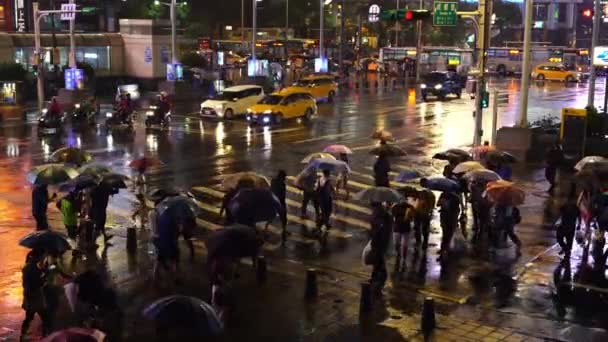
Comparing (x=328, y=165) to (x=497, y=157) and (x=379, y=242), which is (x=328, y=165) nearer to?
(x=497, y=157)

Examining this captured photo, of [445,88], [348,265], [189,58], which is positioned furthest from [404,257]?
[189,58]

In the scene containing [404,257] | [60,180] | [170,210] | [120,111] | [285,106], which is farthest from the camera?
[285,106]

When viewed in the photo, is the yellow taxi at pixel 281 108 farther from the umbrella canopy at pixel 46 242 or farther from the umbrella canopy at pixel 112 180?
the umbrella canopy at pixel 46 242

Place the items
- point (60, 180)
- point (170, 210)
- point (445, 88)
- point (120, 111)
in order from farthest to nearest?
point (445, 88) → point (120, 111) → point (60, 180) → point (170, 210)

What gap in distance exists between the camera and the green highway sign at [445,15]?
27.0m

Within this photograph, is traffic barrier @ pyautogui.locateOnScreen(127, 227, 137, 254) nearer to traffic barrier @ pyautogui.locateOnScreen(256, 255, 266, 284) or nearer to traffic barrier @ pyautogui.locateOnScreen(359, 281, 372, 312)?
traffic barrier @ pyautogui.locateOnScreen(256, 255, 266, 284)

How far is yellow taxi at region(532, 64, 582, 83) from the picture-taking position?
76.6 m

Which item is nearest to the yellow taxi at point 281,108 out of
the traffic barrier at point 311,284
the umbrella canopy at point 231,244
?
the traffic barrier at point 311,284

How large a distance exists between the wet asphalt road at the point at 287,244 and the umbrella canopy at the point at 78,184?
1.35 metres

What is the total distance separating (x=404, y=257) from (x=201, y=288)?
12.8 feet

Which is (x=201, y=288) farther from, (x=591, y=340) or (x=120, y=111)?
(x=120, y=111)

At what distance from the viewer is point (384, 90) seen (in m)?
62.7

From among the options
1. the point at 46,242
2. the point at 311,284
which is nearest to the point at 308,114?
the point at 311,284

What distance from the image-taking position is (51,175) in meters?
15.9
